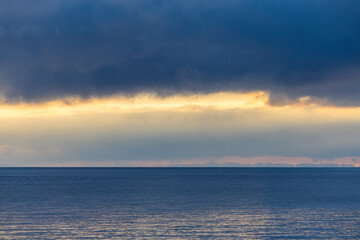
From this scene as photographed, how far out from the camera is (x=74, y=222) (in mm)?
63688

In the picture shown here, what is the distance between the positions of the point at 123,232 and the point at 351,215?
35.2m

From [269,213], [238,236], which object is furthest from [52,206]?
[238,236]

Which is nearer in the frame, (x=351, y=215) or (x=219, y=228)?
(x=219, y=228)

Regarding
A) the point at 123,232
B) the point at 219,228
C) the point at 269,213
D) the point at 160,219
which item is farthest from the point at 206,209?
the point at 123,232

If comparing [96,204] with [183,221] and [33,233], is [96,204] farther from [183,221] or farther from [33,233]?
[33,233]

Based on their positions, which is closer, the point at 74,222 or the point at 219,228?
the point at 219,228

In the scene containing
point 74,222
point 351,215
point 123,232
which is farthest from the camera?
point 351,215

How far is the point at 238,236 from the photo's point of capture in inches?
2095

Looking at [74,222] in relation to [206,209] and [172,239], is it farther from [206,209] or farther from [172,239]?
[206,209]

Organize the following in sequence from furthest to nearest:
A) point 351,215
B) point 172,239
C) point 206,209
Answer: point 206,209
point 351,215
point 172,239

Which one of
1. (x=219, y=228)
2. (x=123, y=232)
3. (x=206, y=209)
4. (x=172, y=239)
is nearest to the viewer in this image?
(x=172, y=239)

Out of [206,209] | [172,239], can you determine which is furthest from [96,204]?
[172,239]

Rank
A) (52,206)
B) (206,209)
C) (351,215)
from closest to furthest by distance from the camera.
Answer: (351,215) < (206,209) < (52,206)

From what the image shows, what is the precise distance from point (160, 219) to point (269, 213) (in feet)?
61.9
